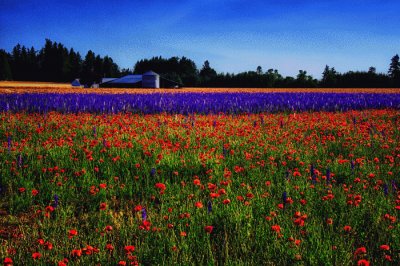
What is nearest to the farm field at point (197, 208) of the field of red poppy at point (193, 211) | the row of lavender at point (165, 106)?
the field of red poppy at point (193, 211)

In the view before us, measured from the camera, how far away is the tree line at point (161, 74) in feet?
228

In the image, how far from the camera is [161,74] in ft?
301

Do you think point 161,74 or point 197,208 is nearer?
point 197,208

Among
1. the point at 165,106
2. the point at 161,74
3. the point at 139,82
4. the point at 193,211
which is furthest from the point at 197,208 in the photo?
the point at 161,74

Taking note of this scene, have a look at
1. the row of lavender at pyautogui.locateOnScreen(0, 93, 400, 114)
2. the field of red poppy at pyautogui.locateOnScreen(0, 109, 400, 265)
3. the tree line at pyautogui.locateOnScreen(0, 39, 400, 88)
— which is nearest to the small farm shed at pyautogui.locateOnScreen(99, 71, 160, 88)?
the tree line at pyautogui.locateOnScreen(0, 39, 400, 88)

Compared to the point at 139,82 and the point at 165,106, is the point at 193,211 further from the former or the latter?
the point at 139,82

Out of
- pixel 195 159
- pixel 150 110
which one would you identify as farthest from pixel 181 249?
pixel 150 110

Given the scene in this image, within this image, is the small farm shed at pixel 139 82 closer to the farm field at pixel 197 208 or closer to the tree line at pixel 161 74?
the tree line at pixel 161 74

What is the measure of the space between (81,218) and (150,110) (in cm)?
1234

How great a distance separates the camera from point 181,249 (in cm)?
270

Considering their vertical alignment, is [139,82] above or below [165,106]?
above

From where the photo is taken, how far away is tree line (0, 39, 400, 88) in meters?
69.6

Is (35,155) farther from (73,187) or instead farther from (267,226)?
(267,226)

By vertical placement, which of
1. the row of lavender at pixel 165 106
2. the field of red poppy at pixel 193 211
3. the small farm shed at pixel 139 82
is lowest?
the field of red poppy at pixel 193 211
